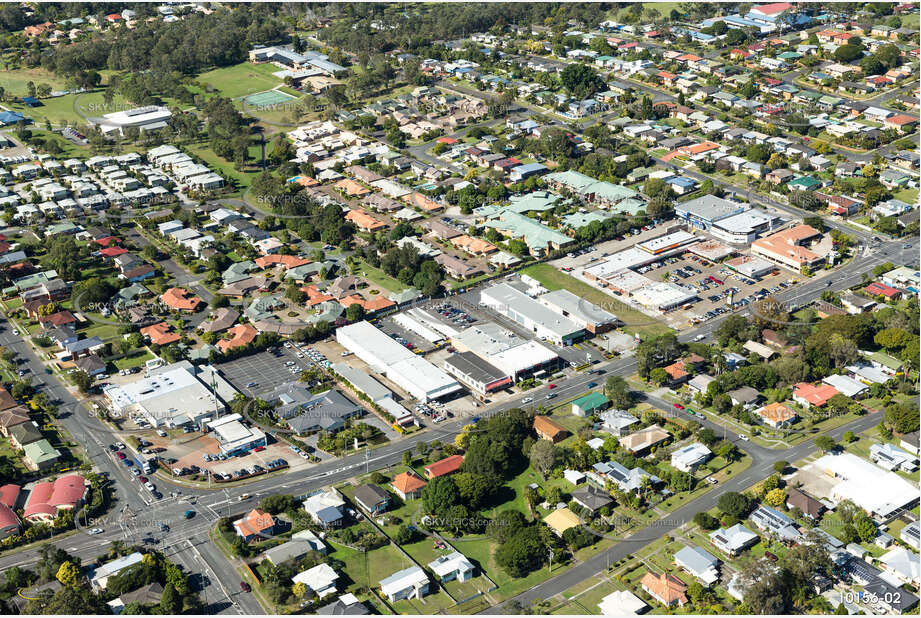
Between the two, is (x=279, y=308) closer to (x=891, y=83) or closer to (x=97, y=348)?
(x=97, y=348)

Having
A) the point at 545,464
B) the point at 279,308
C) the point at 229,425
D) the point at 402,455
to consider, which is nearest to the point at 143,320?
the point at 279,308

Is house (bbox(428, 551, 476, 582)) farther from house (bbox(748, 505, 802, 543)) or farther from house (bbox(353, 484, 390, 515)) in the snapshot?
house (bbox(748, 505, 802, 543))

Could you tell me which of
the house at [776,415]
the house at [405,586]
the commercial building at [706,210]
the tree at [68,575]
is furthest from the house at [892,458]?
the tree at [68,575]

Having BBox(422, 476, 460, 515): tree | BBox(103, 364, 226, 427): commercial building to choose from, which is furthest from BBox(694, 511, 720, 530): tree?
BBox(103, 364, 226, 427): commercial building

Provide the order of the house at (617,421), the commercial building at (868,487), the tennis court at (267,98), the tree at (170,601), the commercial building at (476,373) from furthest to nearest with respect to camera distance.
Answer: the tennis court at (267,98) < the commercial building at (476,373) < the house at (617,421) < the commercial building at (868,487) < the tree at (170,601)

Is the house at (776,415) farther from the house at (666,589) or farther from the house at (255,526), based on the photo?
the house at (255,526)

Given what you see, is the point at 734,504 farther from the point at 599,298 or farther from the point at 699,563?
the point at 599,298
